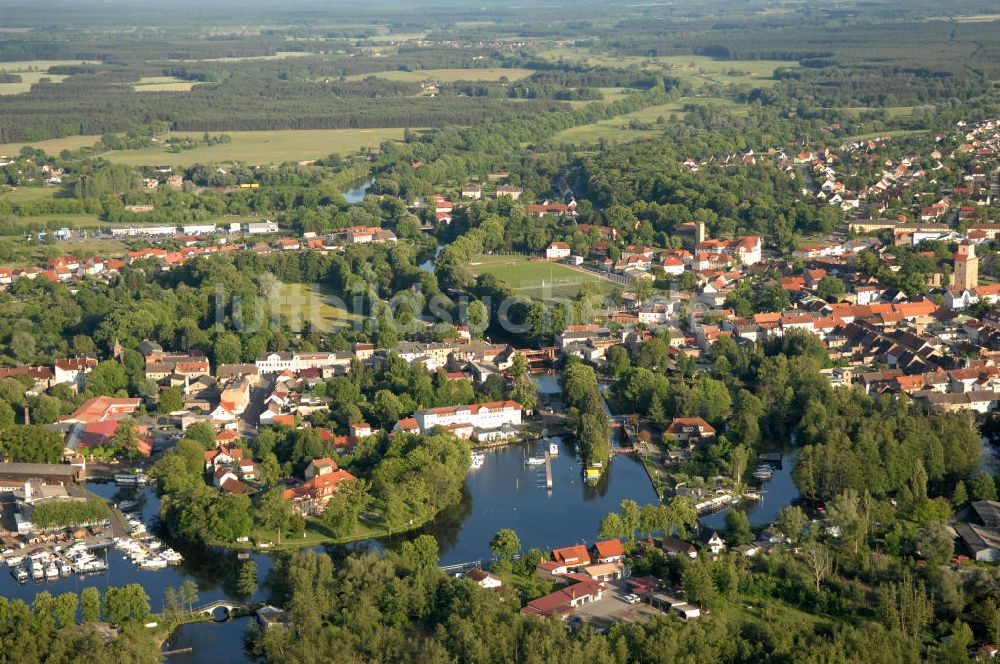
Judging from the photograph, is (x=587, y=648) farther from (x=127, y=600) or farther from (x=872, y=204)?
(x=872, y=204)

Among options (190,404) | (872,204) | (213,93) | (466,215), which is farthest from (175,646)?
(213,93)

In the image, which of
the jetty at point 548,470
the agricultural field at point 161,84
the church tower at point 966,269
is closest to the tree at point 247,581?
→ the jetty at point 548,470

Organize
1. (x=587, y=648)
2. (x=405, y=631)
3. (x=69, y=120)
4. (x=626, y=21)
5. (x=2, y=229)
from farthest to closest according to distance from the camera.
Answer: (x=626, y=21) < (x=69, y=120) < (x=2, y=229) < (x=405, y=631) < (x=587, y=648)

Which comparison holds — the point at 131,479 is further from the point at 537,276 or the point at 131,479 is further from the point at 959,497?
Result: the point at 537,276

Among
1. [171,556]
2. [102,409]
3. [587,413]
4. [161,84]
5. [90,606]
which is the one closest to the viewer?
[90,606]

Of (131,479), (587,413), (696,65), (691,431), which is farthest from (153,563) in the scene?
(696,65)

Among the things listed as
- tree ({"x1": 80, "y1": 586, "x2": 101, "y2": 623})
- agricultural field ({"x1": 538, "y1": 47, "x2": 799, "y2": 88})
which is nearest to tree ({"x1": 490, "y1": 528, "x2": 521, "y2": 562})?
tree ({"x1": 80, "y1": 586, "x2": 101, "y2": 623})

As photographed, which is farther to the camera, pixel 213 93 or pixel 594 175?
pixel 213 93
